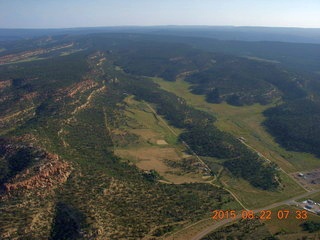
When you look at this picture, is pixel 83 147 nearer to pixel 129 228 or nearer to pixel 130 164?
pixel 130 164

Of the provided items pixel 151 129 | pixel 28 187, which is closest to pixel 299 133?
pixel 151 129

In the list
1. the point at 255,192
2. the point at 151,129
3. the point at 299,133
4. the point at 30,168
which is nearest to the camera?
the point at 30,168

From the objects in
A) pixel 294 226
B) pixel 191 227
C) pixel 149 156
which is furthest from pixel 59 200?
pixel 294 226

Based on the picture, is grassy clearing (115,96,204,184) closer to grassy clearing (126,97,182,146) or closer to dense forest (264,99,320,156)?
grassy clearing (126,97,182,146)

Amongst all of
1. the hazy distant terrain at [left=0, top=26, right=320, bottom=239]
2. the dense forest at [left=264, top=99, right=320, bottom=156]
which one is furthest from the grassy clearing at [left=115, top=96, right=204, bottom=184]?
the dense forest at [left=264, top=99, right=320, bottom=156]

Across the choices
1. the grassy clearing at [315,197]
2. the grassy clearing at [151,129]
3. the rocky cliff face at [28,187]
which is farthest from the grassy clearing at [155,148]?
the rocky cliff face at [28,187]

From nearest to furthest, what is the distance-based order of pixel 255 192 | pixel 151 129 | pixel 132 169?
pixel 255 192
pixel 132 169
pixel 151 129

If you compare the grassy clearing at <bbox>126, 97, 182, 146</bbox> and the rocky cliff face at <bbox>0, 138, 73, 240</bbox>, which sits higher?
the rocky cliff face at <bbox>0, 138, 73, 240</bbox>

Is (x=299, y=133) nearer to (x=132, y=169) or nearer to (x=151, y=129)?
(x=151, y=129)
